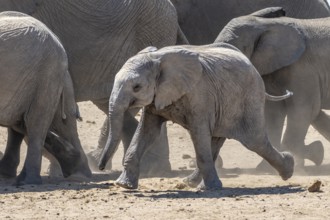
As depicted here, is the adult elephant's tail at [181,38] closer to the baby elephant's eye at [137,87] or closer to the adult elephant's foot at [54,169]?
the adult elephant's foot at [54,169]

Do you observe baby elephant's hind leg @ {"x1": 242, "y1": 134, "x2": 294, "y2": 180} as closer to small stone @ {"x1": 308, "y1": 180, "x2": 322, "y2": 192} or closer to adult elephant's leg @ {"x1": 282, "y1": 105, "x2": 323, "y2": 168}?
small stone @ {"x1": 308, "y1": 180, "x2": 322, "y2": 192}

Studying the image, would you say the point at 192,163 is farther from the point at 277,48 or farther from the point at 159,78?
the point at 159,78

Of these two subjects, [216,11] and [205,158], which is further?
[216,11]

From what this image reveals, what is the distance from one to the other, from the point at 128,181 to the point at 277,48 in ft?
11.6

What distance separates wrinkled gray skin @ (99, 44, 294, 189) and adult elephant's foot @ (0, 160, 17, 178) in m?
1.55

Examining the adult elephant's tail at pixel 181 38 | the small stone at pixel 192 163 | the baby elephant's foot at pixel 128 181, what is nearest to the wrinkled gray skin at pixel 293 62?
the adult elephant's tail at pixel 181 38

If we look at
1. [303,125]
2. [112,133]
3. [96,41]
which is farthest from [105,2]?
[112,133]

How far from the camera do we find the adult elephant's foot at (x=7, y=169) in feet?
41.9

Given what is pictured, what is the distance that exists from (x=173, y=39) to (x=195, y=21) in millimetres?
1842

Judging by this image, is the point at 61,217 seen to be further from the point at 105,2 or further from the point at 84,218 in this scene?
the point at 105,2

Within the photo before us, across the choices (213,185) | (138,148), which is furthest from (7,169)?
(213,185)

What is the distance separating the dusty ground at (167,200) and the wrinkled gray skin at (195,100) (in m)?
0.29

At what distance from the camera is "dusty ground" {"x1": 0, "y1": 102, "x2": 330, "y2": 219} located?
10117 mm

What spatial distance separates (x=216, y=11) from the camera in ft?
53.6
